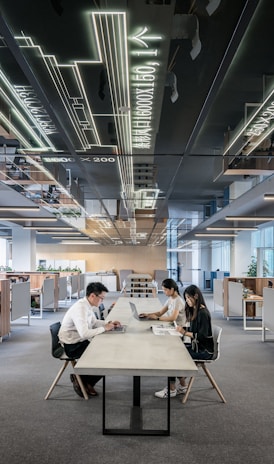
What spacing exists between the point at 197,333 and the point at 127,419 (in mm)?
1127

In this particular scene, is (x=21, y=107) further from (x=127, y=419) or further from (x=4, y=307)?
(x=4, y=307)

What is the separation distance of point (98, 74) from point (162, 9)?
2.20m

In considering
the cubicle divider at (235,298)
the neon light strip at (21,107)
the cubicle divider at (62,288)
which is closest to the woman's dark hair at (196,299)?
the neon light strip at (21,107)

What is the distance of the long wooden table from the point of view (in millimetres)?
2797

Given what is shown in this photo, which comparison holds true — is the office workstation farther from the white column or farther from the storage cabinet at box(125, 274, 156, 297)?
the white column

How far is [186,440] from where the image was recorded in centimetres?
329

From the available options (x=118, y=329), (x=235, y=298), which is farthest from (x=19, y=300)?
(x=235, y=298)

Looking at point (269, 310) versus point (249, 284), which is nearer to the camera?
point (269, 310)

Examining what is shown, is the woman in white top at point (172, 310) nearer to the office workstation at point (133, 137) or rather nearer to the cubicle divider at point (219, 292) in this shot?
the office workstation at point (133, 137)

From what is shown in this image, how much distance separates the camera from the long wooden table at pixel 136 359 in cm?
280

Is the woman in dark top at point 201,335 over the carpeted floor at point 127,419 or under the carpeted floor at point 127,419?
over

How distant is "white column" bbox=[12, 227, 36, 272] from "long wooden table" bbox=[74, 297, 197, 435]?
11741 millimetres

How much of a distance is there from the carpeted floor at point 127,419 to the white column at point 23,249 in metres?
9.95

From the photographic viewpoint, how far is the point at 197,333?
4266mm
